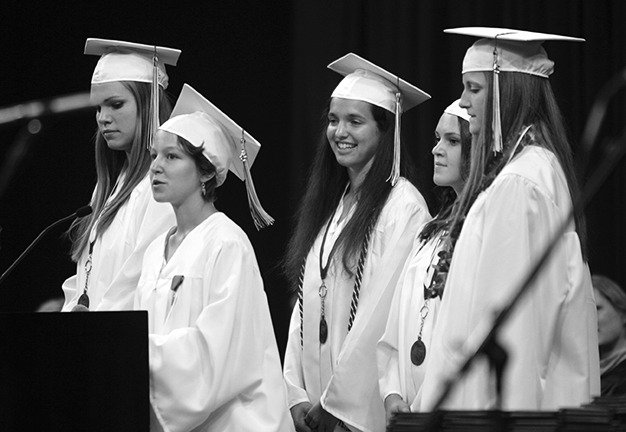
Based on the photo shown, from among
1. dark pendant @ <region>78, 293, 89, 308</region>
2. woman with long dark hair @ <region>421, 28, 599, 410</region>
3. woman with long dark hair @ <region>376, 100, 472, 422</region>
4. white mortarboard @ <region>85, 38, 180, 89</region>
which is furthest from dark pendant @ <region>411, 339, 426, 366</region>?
white mortarboard @ <region>85, 38, 180, 89</region>

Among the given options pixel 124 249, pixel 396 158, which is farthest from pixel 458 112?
pixel 124 249

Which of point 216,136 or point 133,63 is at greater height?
point 133,63

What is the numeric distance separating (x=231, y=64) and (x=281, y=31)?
0.35 metres

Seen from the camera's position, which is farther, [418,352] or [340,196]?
[340,196]

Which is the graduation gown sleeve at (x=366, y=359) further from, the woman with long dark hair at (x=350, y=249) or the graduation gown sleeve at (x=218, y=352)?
the graduation gown sleeve at (x=218, y=352)

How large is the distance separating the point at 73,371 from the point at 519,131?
164 cm

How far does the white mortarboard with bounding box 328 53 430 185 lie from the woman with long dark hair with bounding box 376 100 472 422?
44cm

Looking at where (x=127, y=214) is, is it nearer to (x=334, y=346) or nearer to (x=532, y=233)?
(x=334, y=346)

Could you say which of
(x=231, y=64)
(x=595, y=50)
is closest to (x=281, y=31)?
(x=231, y=64)

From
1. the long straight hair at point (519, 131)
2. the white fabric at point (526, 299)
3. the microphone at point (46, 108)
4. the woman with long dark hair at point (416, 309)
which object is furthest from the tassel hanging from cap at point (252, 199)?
the microphone at point (46, 108)

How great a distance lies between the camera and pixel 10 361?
3.66 meters

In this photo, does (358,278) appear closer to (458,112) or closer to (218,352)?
(458,112)

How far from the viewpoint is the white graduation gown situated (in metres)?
3.99

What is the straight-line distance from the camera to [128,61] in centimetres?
529
